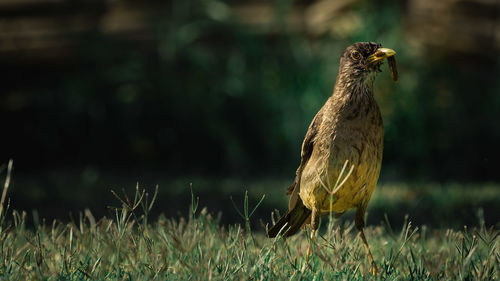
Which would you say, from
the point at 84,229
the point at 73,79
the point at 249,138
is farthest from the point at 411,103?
the point at 84,229

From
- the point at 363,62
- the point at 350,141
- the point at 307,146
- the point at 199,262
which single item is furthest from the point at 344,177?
the point at 199,262

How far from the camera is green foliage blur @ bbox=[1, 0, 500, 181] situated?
7.18 meters

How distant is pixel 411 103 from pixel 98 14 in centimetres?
409

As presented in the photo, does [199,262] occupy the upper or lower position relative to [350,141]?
lower

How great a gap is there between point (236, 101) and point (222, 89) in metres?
0.22

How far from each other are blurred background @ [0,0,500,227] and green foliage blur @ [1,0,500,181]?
0.05 feet

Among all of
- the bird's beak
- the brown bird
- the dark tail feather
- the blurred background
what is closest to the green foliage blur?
the blurred background

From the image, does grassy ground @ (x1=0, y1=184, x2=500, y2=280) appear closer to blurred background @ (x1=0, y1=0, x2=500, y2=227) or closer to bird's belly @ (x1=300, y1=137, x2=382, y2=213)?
bird's belly @ (x1=300, y1=137, x2=382, y2=213)

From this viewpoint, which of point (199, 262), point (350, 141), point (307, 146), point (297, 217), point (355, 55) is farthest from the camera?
point (297, 217)

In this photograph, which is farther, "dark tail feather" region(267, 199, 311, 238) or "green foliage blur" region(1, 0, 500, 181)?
"green foliage blur" region(1, 0, 500, 181)

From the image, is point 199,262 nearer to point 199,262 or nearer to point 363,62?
point 199,262

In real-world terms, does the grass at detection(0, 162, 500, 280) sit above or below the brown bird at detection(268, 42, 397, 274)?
below

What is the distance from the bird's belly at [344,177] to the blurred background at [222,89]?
125 inches

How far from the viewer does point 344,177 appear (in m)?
3.14
